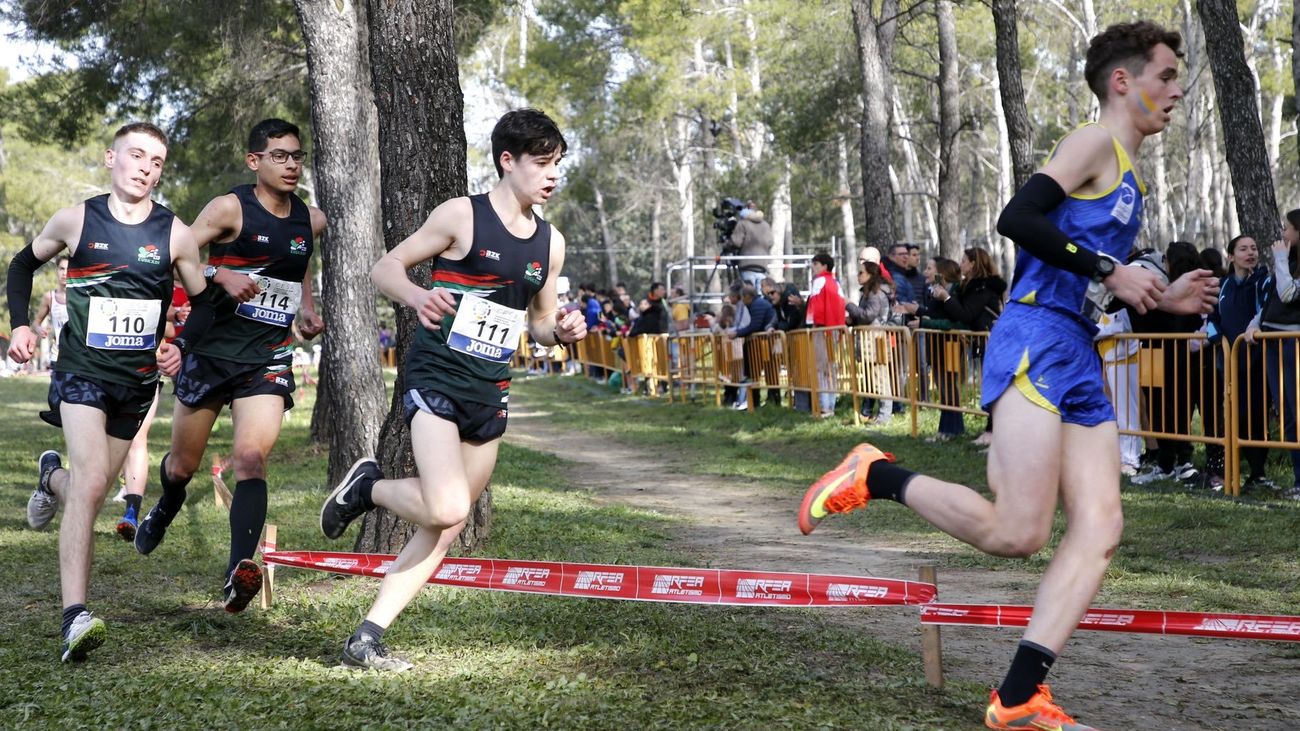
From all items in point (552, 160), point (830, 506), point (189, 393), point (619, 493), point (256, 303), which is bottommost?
point (619, 493)

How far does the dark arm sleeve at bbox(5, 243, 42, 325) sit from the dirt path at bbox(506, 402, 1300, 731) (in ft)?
12.4

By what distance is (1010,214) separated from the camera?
165 inches

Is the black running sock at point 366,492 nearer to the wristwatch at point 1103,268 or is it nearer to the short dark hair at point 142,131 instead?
the short dark hair at point 142,131

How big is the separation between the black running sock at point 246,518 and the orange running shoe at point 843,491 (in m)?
2.57

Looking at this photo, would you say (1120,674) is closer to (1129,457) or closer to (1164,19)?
(1129,457)

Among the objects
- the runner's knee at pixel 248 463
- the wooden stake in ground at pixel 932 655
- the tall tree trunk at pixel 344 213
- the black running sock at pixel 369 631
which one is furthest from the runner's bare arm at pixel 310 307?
the tall tree trunk at pixel 344 213

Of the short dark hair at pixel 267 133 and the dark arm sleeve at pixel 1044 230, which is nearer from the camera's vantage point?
the dark arm sleeve at pixel 1044 230

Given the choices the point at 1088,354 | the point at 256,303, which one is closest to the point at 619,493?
the point at 256,303

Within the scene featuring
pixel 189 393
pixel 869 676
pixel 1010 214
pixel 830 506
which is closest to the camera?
pixel 1010 214

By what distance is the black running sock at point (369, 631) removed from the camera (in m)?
5.16

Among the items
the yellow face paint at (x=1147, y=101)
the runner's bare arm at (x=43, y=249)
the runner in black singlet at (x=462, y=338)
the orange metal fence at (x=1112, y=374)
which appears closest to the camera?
the yellow face paint at (x=1147, y=101)

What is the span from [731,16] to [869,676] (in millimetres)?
39495

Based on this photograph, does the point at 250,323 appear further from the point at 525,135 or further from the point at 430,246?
the point at 525,135

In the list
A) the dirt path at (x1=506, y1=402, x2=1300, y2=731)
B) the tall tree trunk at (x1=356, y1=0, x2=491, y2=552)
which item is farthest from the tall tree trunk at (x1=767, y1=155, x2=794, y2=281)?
the tall tree trunk at (x1=356, y1=0, x2=491, y2=552)
